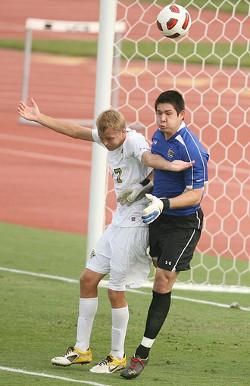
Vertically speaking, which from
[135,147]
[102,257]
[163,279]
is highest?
[135,147]

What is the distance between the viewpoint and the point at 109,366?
9094 mm

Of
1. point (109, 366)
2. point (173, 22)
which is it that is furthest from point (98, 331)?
point (173, 22)

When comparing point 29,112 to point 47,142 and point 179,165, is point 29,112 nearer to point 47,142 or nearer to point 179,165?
point 179,165

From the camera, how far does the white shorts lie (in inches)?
358

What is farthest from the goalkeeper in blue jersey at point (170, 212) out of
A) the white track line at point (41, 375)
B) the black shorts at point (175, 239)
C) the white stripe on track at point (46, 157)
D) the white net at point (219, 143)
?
the white stripe on track at point (46, 157)

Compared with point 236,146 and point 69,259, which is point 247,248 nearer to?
point 69,259

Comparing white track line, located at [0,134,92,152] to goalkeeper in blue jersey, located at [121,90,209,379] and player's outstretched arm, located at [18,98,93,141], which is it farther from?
goalkeeper in blue jersey, located at [121,90,209,379]

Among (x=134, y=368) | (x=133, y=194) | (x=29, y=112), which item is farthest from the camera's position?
(x=29, y=112)

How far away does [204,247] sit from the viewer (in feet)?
48.6

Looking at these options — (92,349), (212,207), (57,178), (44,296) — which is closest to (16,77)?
(57,178)

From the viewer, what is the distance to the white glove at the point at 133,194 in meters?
9.14

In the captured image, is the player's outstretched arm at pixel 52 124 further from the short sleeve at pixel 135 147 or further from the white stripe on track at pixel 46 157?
the white stripe on track at pixel 46 157

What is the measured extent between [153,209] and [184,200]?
294 millimetres

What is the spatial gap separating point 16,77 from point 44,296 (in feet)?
64.0
